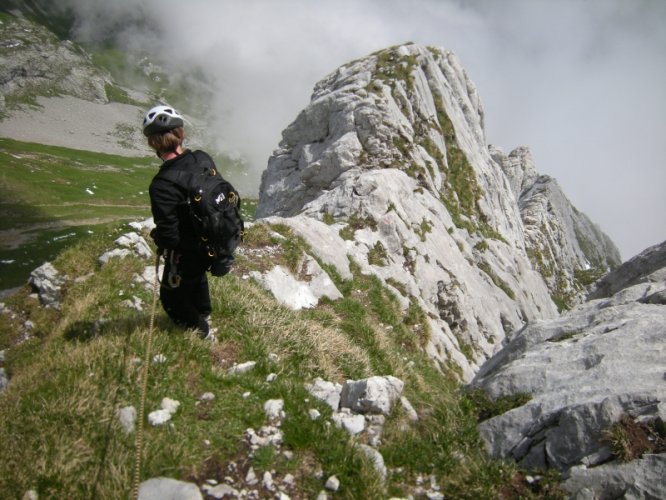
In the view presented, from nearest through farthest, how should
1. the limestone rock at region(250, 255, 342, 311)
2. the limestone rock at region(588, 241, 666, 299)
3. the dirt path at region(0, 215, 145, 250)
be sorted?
the limestone rock at region(250, 255, 342, 311) < the limestone rock at region(588, 241, 666, 299) < the dirt path at region(0, 215, 145, 250)

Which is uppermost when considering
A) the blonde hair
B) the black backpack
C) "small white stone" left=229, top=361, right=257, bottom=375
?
the blonde hair

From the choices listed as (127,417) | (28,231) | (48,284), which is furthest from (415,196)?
(28,231)

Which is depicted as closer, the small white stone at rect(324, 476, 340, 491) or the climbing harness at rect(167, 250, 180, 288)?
the small white stone at rect(324, 476, 340, 491)

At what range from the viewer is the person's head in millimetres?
7199

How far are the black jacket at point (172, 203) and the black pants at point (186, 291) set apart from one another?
502mm

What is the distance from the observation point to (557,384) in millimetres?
7773

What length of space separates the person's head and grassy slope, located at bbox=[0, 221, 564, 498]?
3487 millimetres

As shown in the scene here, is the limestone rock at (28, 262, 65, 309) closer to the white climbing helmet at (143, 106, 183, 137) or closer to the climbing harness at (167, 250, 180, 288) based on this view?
the climbing harness at (167, 250, 180, 288)

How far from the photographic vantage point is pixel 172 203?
6992mm

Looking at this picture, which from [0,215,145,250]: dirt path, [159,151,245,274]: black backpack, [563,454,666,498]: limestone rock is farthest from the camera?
[0,215,145,250]: dirt path

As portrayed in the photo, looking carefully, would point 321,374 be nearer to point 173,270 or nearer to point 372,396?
point 372,396

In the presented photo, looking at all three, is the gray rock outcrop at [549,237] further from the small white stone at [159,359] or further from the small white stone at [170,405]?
the small white stone at [170,405]

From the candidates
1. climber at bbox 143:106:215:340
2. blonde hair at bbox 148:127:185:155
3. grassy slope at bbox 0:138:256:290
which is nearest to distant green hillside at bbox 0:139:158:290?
grassy slope at bbox 0:138:256:290

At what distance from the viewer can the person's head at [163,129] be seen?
23.6 ft
